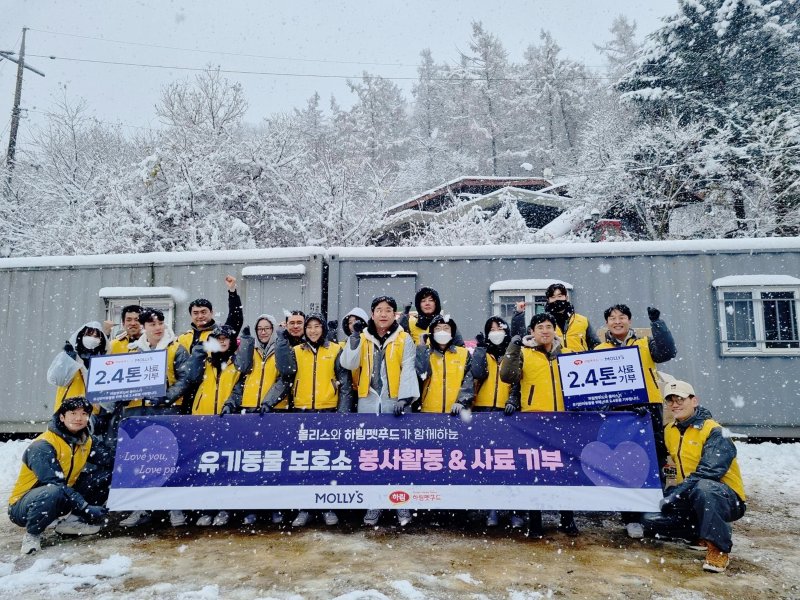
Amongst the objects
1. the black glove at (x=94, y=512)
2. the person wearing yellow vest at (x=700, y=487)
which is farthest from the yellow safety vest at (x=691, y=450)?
the black glove at (x=94, y=512)

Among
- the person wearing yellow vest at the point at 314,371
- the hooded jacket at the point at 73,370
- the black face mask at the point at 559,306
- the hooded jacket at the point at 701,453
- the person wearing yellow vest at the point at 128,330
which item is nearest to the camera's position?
the hooded jacket at the point at 701,453

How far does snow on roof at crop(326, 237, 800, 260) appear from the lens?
737cm

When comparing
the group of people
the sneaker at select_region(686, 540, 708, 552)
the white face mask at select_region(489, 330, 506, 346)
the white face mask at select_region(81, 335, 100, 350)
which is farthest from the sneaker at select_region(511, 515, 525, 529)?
the white face mask at select_region(81, 335, 100, 350)

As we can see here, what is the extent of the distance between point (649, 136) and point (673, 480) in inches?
584

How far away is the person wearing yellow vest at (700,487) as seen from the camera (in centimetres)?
356

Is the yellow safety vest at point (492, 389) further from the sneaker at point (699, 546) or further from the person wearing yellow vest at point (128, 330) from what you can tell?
the person wearing yellow vest at point (128, 330)

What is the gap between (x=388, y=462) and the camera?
165 inches

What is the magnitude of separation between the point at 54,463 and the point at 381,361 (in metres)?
2.72

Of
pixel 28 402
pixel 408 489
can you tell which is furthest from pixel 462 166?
pixel 408 489

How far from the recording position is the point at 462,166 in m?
31.6

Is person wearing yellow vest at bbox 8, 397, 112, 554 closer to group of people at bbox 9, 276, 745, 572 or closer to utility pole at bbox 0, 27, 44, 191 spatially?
group of people at bbox 9, 276, 745, 572

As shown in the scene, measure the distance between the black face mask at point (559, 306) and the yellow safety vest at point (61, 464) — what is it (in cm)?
430

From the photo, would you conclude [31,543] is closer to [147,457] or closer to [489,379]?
[147,457]

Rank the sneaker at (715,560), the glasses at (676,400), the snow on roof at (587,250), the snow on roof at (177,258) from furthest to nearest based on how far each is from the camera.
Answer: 1. the snow on roof at (177,258)
2. the snow on roof at (587,250)
3. the glasses at (676,400)
4. the sneaker at (715,560)
